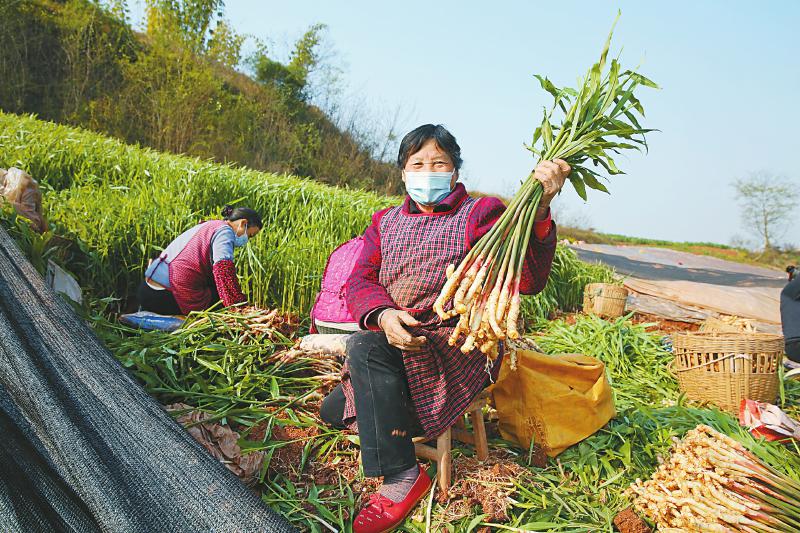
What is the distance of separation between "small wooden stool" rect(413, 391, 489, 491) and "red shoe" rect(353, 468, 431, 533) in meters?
0.11

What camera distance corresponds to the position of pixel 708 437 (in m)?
1.81

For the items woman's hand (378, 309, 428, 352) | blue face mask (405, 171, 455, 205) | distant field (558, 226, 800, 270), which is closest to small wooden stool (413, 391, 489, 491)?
woman's hand (378, 309, 428, 352)

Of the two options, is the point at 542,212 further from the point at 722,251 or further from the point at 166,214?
the point at 722,251

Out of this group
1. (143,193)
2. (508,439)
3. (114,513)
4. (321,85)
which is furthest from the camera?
(321,85)

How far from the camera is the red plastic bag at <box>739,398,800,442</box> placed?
220cm

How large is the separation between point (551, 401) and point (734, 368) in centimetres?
145

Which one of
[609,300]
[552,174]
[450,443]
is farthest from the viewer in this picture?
[609,300]

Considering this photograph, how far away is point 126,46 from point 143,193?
30.3 feet

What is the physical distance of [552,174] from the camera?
166cm

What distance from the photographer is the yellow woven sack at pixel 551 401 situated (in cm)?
216

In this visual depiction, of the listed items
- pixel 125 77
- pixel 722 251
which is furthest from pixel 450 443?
pixel 722 251

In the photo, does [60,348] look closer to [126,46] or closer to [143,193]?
[143,193]

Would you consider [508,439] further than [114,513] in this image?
Yes

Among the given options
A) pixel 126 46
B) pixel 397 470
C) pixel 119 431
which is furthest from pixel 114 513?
pixel 126 46
